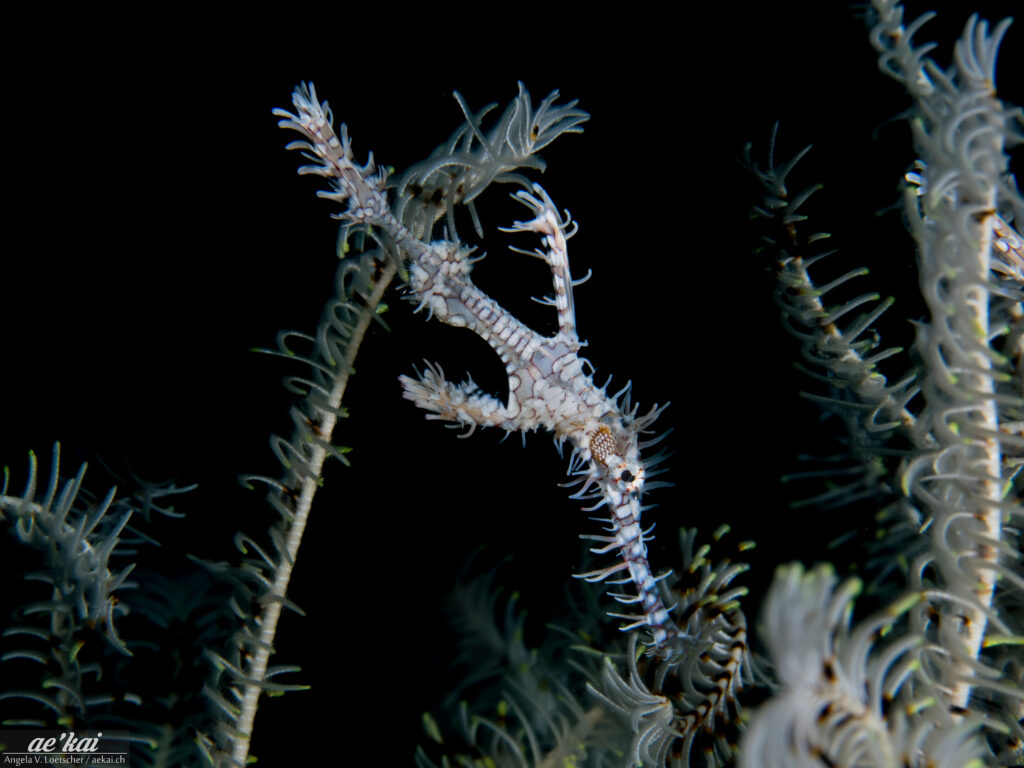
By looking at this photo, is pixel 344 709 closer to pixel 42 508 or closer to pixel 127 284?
pixel 42 508

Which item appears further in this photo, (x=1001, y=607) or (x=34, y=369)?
(x=34, y=369)

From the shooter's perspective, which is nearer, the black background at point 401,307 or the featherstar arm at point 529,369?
the featherstar arm at point 529,369

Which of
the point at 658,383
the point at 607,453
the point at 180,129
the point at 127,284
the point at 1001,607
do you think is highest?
the point at 180,129

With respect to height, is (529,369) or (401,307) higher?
(401,307)

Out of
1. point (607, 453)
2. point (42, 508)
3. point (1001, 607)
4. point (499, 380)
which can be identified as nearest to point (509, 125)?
point (607, 453)

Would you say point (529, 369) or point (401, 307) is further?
point (401, 307)

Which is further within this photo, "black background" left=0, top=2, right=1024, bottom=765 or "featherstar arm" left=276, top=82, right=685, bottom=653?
"black background" left=0, top=2, right=1024, bottom=765

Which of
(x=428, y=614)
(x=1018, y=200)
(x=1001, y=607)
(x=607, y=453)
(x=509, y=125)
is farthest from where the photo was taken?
(x=428, y=614)

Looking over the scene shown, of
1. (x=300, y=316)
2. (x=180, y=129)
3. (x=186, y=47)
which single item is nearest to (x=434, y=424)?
(x=300, y=316)

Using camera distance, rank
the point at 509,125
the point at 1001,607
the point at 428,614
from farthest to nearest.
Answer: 1. the point at 428,614
2. the point at 509,125
3. the point at 1001,607

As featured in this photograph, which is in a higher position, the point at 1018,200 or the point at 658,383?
the point at 658,383
